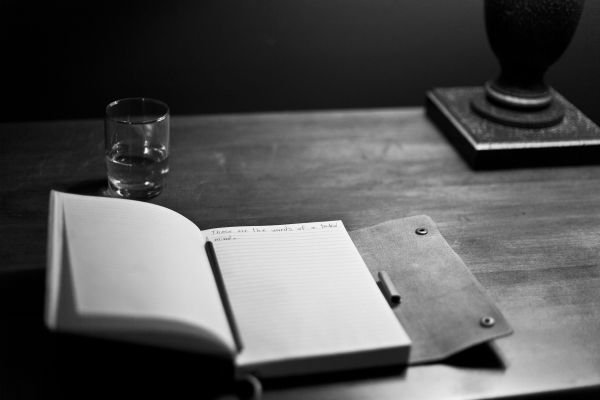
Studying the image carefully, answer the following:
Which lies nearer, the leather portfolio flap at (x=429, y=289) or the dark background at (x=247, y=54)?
the leather portfolio flap at (x=429, y=289)

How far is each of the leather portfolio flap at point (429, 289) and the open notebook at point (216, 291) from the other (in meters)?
0.03

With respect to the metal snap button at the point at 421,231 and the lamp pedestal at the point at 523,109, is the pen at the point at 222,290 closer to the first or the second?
the metal snap button at the point at 421,231

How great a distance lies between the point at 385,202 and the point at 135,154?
32cm

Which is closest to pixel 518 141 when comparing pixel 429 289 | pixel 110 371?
pixel 429 289

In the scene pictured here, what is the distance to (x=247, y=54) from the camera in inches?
49.4

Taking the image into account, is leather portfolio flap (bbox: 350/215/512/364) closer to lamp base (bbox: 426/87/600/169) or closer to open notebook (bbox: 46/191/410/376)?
open notebook (bbox: 46/191/410/376)

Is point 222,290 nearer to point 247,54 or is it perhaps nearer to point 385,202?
point 385,202

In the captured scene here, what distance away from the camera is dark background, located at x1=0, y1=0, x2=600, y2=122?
1.19 m

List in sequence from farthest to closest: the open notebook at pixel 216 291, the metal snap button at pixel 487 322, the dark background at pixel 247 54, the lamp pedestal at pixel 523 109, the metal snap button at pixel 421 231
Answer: the dark background at pixel 247 54 → the lamp pedestal at pixel 523 109 → the metal snap button at pixel 421 231 → the metal snap button at pixel 487 322 → the open notebook at pixel 216 291

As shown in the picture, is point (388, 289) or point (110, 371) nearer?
point (110, 371)

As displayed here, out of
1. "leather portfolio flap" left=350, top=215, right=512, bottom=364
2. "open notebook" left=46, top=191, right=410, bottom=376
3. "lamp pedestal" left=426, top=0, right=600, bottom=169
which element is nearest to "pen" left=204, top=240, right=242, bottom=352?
"open notebook" left=46, top=191, right=410, bottom=376

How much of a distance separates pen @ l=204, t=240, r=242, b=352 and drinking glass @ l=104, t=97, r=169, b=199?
0.18 m

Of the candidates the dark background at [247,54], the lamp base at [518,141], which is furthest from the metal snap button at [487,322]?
the dark background at [247,54]

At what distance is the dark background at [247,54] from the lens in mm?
1188
